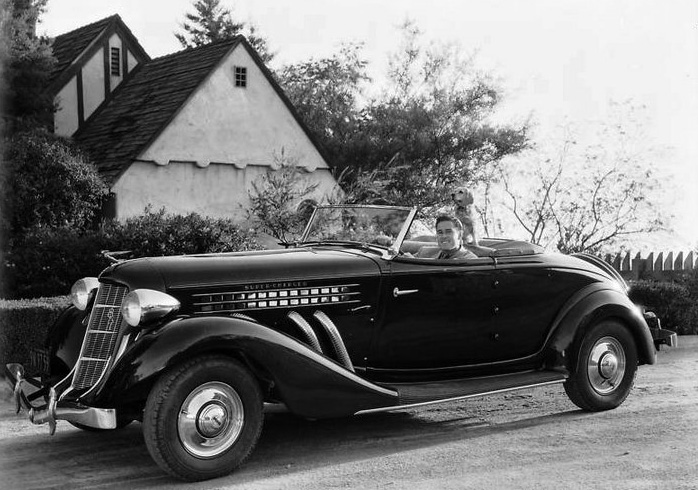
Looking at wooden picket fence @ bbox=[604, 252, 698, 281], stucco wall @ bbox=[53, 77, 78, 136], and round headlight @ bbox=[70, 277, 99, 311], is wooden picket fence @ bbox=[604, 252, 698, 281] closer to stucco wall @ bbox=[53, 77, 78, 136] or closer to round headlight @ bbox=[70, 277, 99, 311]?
round headlight @ bbox=[70, 277, 99, 311]

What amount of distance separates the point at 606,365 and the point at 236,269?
332cm

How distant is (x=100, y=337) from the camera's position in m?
5.78

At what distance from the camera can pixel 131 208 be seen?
18.9m

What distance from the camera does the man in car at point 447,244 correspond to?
6891 mm

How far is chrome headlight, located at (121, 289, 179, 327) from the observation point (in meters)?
5.41

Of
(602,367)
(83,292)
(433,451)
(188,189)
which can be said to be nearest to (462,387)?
(433,451)

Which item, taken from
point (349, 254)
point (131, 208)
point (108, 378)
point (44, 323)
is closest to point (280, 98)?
point (131, 208)

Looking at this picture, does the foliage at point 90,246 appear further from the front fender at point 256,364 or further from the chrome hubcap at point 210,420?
the chrome hubcap at point 210,420

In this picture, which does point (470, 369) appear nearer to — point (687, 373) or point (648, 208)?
point (687, 373)

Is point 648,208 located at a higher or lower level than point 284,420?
higher

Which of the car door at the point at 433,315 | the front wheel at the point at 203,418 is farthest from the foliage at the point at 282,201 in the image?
the front wheel at the point at 203,418

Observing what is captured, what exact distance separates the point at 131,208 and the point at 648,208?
38.9 ft

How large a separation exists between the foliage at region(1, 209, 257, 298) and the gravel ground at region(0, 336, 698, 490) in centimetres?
755

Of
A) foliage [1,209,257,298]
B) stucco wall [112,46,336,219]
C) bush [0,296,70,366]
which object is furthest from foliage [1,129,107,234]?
bush [0,296,70,366]
